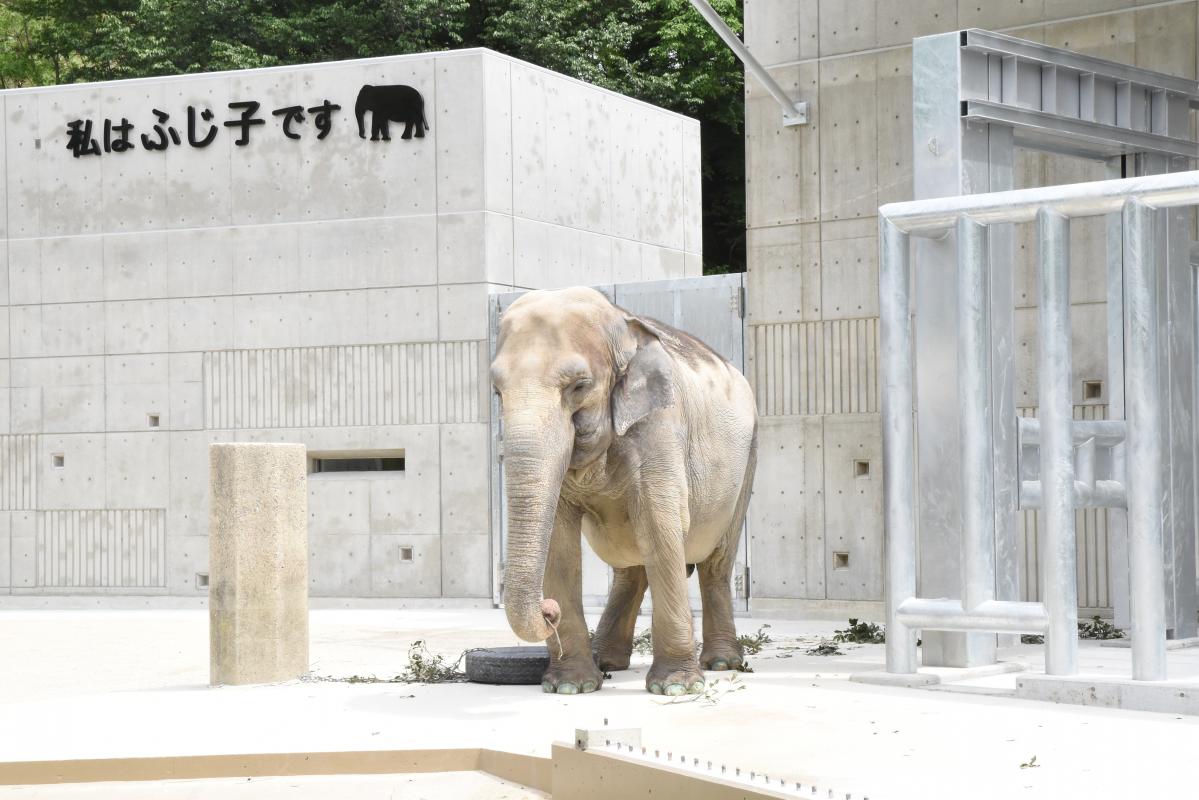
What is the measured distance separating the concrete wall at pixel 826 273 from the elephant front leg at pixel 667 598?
6.30m

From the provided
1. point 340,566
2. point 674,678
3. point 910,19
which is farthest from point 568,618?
point 340,566

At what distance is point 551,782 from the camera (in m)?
7.40

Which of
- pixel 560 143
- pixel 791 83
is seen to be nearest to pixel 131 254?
pixel 560 143

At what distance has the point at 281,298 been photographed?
19.3 meters

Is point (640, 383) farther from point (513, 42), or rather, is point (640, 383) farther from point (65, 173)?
point (513, 42)

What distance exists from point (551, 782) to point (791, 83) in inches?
406

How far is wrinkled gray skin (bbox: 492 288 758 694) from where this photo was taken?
29.2 feet

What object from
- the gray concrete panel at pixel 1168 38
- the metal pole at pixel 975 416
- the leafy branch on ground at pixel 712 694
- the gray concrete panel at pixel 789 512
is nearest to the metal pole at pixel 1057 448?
the metal pole at pixel 975 416

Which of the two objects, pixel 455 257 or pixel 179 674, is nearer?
pixel 179 674

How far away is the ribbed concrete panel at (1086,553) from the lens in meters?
14.4

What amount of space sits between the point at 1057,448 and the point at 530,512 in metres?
2.97

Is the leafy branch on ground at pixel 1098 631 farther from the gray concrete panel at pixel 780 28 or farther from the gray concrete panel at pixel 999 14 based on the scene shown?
the gray concrete panel at pixel 780 28

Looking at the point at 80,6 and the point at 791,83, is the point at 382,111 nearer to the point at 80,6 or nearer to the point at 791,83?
the point at 791,83

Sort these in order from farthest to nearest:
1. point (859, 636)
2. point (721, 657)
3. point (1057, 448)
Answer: point (859, 636) < point (721, 657) < point (1057, 448)
